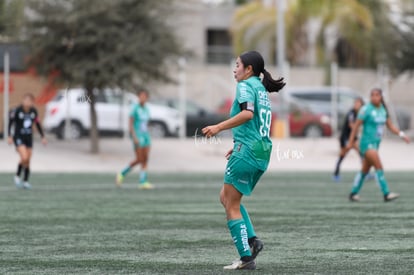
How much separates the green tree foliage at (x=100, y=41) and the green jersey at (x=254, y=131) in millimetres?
23309

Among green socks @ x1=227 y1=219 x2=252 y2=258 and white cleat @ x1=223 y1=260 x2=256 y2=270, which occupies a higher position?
green socks @ x1=227 y1=219 x2=252 y2=258

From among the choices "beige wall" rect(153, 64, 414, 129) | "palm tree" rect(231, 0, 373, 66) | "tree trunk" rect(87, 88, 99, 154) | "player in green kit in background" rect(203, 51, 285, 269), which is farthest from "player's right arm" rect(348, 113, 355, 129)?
"palm tree" rect(231, 0, 373, 66)

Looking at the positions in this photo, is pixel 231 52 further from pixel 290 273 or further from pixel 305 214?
pixel 290 273

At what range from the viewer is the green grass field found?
10.3 metres

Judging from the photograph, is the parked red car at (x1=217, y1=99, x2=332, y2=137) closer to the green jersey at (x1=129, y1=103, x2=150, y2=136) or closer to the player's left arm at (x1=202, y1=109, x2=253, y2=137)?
the green jersey at (x1=129, y1=103, x2=150, y2=136)

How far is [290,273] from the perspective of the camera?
961 cm

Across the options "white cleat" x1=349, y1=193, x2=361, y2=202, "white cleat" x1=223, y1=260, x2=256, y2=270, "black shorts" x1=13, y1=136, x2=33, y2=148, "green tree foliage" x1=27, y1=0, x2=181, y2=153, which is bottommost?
"white cleat" x1=349, y1=193, x2=361, y2=202

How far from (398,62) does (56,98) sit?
42.8 ft

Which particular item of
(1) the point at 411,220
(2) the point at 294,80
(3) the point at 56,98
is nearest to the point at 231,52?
(2) the point at 294,80

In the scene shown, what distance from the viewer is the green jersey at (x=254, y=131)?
9656mm

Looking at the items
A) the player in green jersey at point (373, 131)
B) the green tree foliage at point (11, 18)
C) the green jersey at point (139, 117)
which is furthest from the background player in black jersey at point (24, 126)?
the green tree foliage at point (11, 18)

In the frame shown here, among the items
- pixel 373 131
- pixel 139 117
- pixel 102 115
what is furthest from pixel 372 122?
pixel 102 115

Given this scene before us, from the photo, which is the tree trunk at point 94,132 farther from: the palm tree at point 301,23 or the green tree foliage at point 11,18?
the palm tree at point 301,23

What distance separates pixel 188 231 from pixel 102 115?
24097mm
